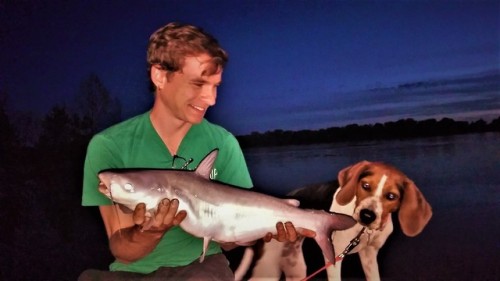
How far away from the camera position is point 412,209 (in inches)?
92.5

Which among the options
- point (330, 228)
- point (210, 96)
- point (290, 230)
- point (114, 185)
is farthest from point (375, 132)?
point (114, 185)

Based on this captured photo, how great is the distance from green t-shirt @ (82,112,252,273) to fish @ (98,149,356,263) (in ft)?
0.21

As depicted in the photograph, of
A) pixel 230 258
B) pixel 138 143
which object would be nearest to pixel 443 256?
pixel 230 258

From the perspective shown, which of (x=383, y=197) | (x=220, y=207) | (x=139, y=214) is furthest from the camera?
(x=383, y=197)

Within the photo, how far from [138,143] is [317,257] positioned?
2.85 feet

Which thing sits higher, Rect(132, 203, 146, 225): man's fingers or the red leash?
Rect(132, 203, 146, 225): man's fingers

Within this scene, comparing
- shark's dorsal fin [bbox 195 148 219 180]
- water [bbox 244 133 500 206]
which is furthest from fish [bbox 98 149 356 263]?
water [bbox 244 133 500 206]

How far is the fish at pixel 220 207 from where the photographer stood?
2160 mm

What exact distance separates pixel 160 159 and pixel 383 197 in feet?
2.99

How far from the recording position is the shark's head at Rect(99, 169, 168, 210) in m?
2.11

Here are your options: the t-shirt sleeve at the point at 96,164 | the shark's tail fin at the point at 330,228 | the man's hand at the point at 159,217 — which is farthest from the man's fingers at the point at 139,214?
the shark's tail fin at the point at 330,228

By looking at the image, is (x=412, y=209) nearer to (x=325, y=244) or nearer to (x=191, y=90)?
(x=325, y=244)

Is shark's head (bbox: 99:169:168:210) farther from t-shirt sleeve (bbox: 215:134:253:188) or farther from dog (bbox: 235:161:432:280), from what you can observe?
dog (bbox: 235:161:432:280)

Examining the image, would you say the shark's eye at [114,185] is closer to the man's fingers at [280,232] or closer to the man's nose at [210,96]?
the man's nose at [210,96]
